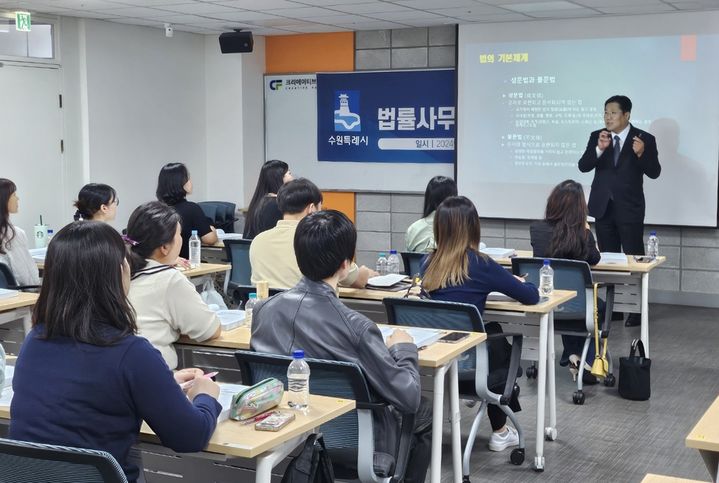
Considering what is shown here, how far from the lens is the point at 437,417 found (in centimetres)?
346

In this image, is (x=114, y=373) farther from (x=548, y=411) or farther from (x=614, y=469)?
(x=548, y=411)

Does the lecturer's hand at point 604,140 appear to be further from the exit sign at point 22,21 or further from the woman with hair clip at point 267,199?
the exit sign at point 22,21

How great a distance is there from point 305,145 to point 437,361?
7396 mm

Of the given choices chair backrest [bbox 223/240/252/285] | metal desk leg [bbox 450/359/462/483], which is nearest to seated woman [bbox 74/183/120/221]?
chair backrest [bbox 223/240/252/285]

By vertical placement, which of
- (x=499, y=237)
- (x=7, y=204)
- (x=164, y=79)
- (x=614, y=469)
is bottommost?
(x=614, y=469)

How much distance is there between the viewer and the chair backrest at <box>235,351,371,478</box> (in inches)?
112

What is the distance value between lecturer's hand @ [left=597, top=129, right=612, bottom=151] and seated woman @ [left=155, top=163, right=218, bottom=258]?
141 inches

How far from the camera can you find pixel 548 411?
17.3 feet

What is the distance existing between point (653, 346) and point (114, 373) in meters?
5.63

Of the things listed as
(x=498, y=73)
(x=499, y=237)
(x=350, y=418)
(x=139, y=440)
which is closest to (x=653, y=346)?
(x=499, y=237)

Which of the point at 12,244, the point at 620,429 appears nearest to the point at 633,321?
the point at 620,429

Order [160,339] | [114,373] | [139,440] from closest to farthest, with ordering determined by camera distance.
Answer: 1. [114,373]
2. [139,440]
3. [160,339]

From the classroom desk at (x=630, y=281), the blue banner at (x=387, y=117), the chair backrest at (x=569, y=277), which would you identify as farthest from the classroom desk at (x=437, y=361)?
the blue banner at (x=387, y=117)

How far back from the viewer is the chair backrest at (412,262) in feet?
19.1
